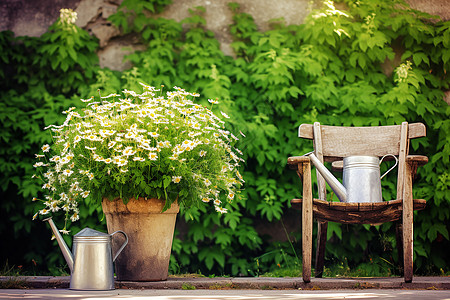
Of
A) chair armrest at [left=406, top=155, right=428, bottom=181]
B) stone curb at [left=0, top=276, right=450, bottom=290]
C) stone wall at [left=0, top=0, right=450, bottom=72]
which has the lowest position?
stone curb at [left=0, top=276, right=450, bottom=290]

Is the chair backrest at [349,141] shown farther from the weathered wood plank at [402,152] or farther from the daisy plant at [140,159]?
the daisy plant at [140,159]

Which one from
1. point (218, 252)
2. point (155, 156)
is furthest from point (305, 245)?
point (218, 252)

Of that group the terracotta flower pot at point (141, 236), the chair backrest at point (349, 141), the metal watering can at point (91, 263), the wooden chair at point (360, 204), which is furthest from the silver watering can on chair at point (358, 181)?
the metal watering can at point (91, 263)

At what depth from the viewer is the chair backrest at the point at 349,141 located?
2898 mm

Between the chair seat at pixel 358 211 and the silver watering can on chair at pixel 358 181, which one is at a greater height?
the silver watering can on chair at pixel 358 181

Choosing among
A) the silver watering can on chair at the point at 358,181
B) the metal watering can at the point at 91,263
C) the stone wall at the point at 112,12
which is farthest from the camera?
the stone wall at the point at 112,12

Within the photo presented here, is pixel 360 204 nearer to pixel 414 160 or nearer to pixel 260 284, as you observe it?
pixel 414 160

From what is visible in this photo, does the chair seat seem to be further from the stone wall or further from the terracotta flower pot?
the stone wall

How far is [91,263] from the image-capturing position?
2.22 meters

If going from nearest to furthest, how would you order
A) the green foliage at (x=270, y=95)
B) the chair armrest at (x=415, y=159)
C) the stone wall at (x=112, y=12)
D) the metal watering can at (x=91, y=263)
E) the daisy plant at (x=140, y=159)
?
the metal watering can at (x=91, y=263)
the daisy plant at (x=140, y=159)
the chair armrest at (x=415, y=159)
the green foliage at (x=270, y=95)
the stone wall at (x=112, y=12)

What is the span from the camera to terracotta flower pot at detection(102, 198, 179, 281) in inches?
95.4

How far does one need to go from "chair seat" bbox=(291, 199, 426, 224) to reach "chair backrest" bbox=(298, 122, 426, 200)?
323mm

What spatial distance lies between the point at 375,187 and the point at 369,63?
1.59 metres

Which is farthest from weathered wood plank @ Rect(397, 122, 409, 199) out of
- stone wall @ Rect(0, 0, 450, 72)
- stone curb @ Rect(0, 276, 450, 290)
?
stone wall @ Rect(0, 0, 450, 72)
